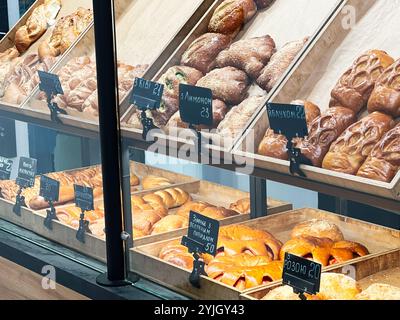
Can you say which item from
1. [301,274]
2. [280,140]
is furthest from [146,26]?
[301,274]

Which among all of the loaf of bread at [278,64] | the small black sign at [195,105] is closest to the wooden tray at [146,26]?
the small black sign at [195,105]

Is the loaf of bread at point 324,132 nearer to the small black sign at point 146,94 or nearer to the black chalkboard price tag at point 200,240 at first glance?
the black chalkboard price tag at point 200,240

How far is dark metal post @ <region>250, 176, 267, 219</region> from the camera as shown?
2.16 metres

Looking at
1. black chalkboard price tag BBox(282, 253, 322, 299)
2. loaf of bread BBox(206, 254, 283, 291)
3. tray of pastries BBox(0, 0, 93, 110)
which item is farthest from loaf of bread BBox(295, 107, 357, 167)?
tray of pastries BBox(0, 0, 93, 110)

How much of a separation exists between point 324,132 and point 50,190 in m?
1.15

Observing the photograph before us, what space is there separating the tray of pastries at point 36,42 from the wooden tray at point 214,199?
60 centimetres

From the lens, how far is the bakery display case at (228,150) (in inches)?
68.7

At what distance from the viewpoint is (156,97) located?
2121 millimetres

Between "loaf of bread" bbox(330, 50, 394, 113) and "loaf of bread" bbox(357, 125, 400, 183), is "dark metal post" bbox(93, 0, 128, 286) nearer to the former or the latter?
"loaf of bread" bbox(330, 50, 394, 113)

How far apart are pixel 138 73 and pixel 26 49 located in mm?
895

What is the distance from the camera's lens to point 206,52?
211 cm

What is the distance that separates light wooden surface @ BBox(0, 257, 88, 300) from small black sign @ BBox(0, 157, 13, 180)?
1.09 ft
